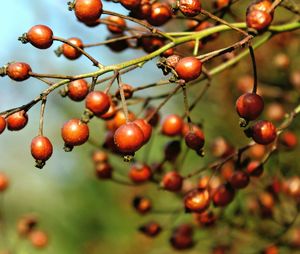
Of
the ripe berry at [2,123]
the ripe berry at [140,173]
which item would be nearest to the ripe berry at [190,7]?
the ripe berry at [2,123]

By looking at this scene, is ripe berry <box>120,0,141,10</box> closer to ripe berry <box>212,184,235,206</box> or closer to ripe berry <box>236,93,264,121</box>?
ripe berry <box>236,93,264,121</box>

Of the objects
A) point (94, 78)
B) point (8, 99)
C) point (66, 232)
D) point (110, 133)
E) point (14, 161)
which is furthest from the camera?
point (14, 161)

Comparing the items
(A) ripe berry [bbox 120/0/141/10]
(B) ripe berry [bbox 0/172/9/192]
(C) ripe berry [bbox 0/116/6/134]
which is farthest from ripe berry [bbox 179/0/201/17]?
(B) ripe berry [bbox 0/172/9/192]

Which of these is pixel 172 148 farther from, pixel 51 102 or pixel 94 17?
pixel 51 102

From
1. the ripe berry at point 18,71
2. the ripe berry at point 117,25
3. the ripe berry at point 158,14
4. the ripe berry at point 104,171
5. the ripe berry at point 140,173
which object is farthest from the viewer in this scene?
the ripe berry at point 104,171

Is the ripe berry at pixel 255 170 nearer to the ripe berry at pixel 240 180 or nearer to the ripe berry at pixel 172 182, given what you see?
the ripe berry at pixel 240 180

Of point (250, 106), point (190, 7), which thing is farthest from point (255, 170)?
point (190, 7)

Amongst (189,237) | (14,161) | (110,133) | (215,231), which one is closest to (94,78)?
(110,133)
